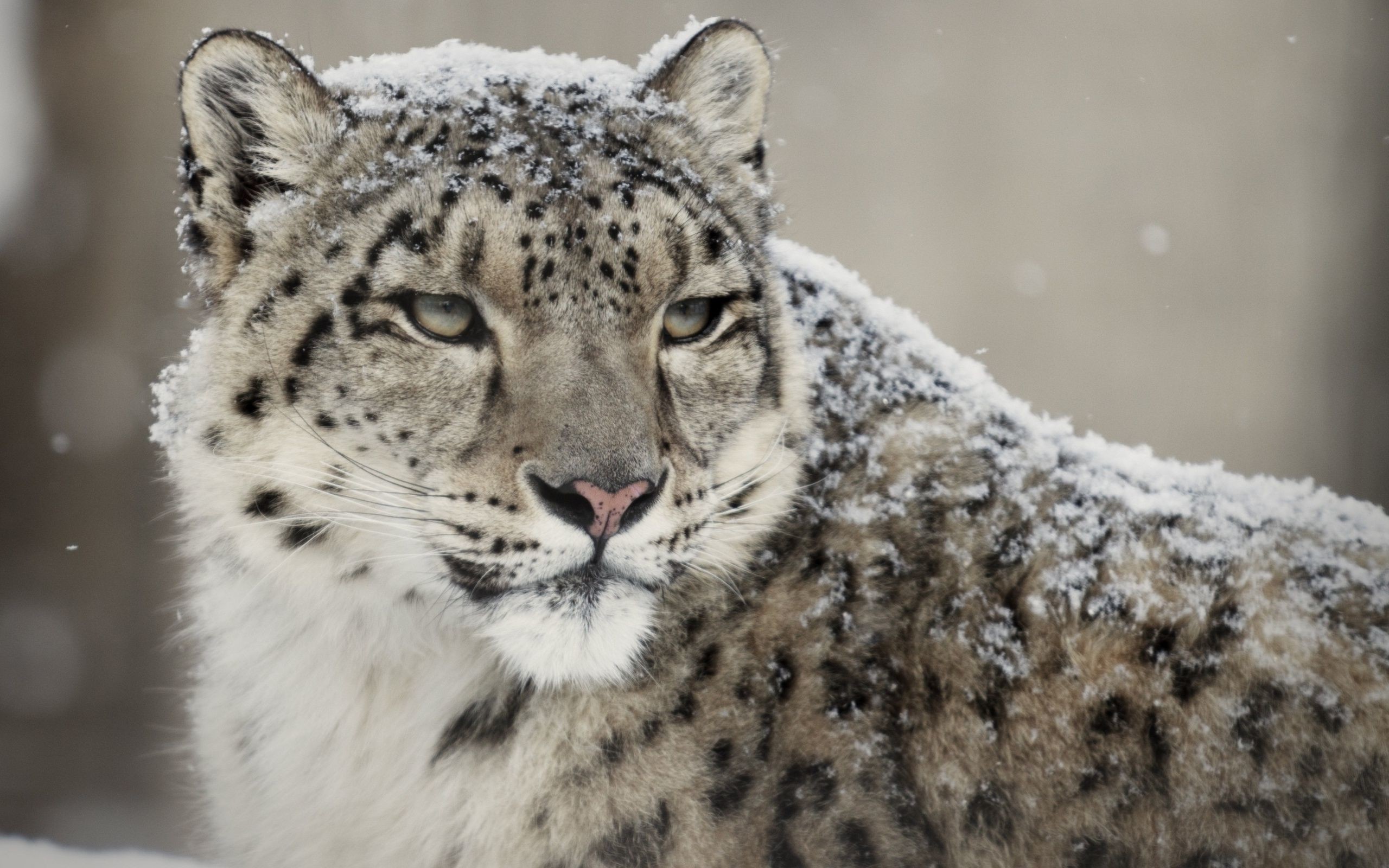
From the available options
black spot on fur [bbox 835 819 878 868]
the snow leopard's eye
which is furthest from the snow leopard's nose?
black spot on fur [bbox 835 819 878 868]

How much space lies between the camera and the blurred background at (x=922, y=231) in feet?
16.7

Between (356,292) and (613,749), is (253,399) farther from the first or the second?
(613,749)

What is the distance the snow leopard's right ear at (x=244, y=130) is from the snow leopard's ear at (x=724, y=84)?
2.75ft

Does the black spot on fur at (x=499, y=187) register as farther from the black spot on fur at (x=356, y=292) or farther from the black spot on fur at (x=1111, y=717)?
the black spot on fur at (x=1111, y=717)

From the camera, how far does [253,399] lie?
2.55 metres

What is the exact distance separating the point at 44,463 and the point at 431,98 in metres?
3.83

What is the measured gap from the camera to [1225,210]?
7887mm

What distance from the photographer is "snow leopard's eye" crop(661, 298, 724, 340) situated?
2.65m

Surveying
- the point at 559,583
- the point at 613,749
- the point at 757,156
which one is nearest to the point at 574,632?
the point at 559,583

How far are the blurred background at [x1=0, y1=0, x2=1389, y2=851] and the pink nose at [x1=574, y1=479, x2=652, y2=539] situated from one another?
8.69 ft

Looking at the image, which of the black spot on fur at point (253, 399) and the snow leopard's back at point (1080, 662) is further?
the black spot on fur at point (253, 399)

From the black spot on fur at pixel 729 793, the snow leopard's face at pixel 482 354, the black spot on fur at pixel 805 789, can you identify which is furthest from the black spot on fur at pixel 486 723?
the black spot on fur at pixel 805 789

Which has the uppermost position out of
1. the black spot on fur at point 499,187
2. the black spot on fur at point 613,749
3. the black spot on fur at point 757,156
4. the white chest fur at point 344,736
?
the black spot on fur at point 757,156

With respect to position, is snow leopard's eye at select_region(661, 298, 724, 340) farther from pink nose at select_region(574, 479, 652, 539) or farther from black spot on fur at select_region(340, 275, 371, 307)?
black spot on fur at select_region(340, 275, 371, 307)
